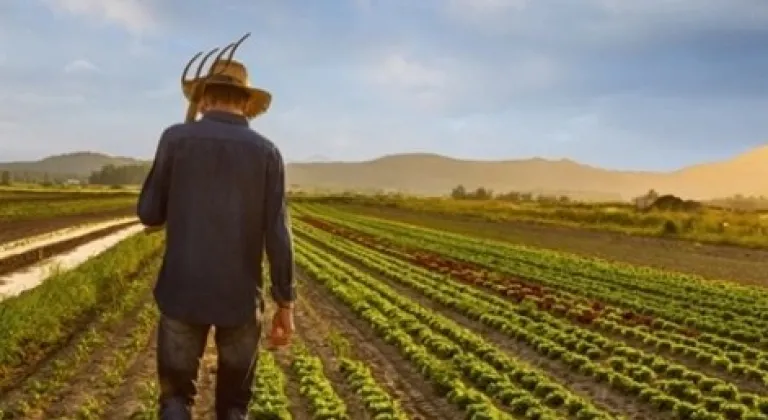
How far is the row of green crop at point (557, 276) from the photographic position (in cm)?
1530

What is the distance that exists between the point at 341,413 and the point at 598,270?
736 inches

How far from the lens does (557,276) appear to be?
2370 centimetres

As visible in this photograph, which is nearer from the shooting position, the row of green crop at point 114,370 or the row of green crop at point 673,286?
the row of green crop at point 114,370

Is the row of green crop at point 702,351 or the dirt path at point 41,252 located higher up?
the row of green crop at point 702,351

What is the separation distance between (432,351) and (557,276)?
40.2 ft

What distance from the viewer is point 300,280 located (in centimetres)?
2109

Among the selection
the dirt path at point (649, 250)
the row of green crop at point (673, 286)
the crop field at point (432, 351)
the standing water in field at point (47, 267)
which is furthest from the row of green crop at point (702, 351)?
the dirt path at point (649, 250)

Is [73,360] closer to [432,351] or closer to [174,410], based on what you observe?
[432,351]

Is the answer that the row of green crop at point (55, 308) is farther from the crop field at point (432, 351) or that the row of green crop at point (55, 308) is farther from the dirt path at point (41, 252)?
the dirt path at point (41, 252)

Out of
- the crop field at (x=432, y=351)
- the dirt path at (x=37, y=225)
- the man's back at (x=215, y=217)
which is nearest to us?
the man's back at (x=215, y=217)

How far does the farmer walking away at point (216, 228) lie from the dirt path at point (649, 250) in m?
23.3

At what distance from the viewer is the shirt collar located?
15.3 feet

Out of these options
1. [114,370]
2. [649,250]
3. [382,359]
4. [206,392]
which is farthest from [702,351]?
[649,250]

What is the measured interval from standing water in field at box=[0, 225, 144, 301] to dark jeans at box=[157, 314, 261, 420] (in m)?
12.2
